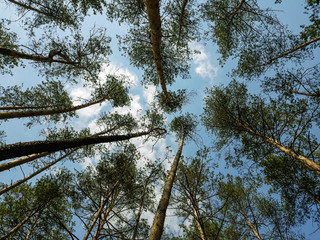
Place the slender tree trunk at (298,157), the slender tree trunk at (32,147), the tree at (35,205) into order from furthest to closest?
1. the tree at (35,205)
2. the slender tree trunk at (298,157)
3. the slender tree trunk at (32,147)

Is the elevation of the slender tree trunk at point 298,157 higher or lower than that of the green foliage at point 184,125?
lower

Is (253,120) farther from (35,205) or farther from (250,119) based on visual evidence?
(35,205)

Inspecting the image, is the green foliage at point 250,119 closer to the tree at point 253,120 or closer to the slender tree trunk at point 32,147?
the tree at point 253,120

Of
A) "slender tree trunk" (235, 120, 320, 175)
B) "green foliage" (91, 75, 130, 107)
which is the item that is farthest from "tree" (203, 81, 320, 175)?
"green foliage" (91, 75, 130, 107)

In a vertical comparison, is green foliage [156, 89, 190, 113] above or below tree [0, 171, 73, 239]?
above

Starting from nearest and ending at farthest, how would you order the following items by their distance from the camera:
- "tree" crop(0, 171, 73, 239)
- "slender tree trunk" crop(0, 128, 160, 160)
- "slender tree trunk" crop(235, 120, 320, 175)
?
"slender tree trunk" crop(0, 128, 160, 160) → "slender tree trunk" crop(235, 120, 320, 175) → "tree" crop(0, 171, 73, 239)

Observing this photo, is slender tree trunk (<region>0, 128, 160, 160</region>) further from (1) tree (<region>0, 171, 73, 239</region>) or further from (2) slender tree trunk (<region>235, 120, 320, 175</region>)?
(2) slender tree trunk (<region>235, 120, 320, 175</region>)

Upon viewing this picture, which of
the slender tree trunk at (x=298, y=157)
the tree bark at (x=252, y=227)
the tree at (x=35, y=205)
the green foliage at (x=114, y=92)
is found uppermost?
the green foliage at (x=114, y=92)

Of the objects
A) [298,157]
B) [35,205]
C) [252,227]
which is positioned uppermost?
[298,157]

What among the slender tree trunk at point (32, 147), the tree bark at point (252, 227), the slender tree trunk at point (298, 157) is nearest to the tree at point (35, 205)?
the slender tree trunk at point (32, 147)

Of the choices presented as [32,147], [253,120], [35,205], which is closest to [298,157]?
[253,120]

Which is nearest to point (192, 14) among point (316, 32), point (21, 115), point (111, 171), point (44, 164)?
point (316, 32)

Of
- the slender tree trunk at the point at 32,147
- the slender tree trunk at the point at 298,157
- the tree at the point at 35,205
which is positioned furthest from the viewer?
the tree at the point at 35,205

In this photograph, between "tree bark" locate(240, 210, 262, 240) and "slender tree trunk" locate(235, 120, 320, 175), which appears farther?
"tree bark" locate(240, 210, 262, 240)
